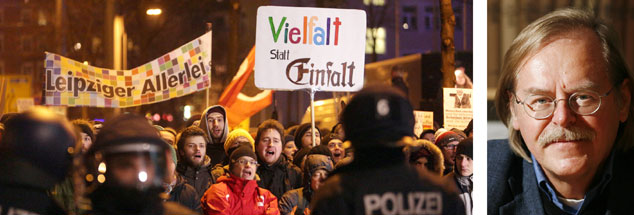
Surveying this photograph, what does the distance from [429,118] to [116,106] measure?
5.45ft

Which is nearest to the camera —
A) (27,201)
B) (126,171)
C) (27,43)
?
(126,171)

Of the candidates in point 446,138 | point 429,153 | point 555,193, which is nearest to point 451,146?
point 446,138

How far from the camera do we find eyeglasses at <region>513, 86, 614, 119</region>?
4.38 meters

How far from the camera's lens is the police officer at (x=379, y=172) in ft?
13.8

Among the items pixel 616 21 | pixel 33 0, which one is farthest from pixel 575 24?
pixel 33 0

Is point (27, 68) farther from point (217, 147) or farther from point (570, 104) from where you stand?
point (570, 104)

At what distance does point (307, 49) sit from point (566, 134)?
1.41m

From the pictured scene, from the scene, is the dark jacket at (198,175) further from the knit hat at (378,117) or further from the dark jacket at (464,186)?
the dark jacket at (464,186)

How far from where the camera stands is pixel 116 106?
4.36m

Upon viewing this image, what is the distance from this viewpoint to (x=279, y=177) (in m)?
4.57

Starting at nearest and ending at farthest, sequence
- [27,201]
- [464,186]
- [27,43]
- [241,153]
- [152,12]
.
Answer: [27,201]
[27,43]
[152,12]
[241,153]
[464,186]

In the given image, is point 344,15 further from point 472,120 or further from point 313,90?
point 472,120

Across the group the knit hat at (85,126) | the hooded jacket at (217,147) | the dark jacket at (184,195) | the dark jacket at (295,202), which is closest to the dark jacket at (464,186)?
the dark jacket at (295,202)

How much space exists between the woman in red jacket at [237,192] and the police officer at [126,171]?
1.02 ft
